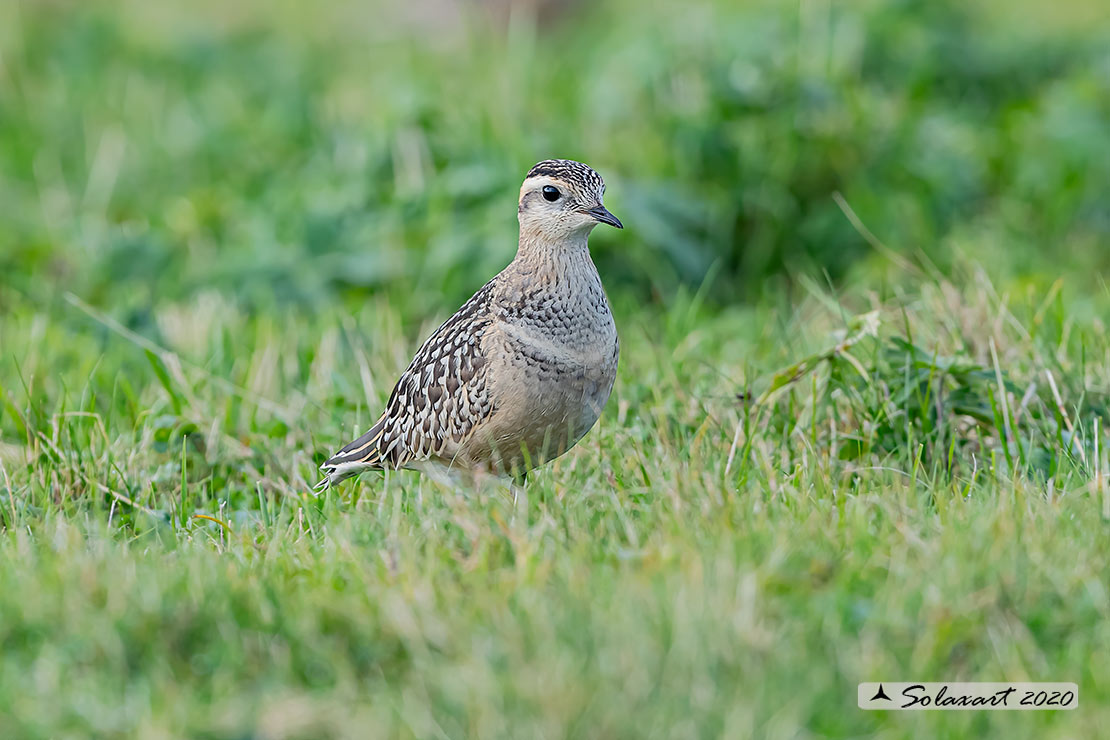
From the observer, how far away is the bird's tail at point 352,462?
4.90 metres

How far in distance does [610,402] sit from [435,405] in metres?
0.89

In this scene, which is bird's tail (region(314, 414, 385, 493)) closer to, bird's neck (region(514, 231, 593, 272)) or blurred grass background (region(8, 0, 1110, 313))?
bird's neck (region(514, 231, 593, 272))

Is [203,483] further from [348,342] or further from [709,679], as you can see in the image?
[709,679]

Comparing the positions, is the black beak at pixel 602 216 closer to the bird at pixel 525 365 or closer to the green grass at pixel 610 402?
the bird at pixel 525 365

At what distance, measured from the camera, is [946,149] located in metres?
8.27

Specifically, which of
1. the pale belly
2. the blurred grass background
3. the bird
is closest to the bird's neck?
the bird

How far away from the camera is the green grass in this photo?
3270 mm

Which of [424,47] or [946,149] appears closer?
[946,149]

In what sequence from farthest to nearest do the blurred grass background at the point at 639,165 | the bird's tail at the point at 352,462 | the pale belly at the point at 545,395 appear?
1. the blurred grass background at the point at 639,165
2. the bird's tail at the point at 352,462
3. the pale belly at the point at 545,395

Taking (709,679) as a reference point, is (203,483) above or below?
below

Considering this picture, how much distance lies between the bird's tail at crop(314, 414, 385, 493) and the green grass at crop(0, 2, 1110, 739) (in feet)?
0.29

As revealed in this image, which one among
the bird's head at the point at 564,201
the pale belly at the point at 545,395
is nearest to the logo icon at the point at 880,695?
the pale belly at the point at 545,395

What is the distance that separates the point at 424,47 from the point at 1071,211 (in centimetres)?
661

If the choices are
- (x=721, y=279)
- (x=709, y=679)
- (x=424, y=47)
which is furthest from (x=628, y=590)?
(x=424, y=47)
